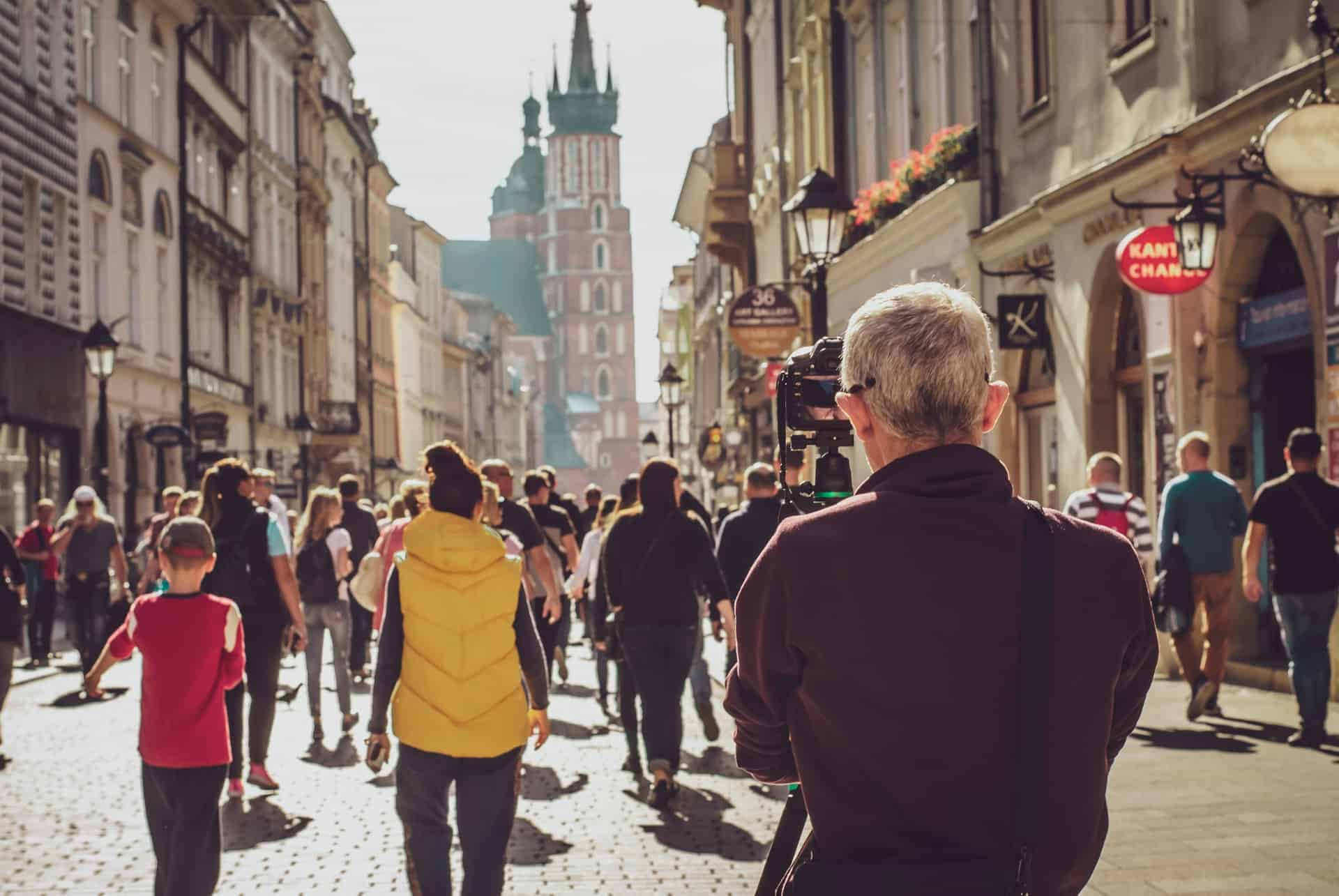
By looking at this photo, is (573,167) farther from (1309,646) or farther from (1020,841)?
(1020,841)

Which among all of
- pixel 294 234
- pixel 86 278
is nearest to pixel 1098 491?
pixel 86 278

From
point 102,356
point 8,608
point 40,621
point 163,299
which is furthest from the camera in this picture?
point 163,299

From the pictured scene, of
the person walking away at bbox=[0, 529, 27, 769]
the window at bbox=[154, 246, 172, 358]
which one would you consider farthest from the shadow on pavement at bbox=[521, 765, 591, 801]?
the window at bbox=[154, 246, 172, 358]

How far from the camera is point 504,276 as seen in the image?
18250cm

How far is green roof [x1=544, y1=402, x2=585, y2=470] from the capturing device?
173500mm

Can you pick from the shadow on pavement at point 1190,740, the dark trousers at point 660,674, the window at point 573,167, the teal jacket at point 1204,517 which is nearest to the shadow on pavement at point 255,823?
the dark trousers at point 660,674

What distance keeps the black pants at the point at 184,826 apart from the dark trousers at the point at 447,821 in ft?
2.24

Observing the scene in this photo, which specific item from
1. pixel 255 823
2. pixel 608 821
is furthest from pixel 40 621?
pixel 608 821

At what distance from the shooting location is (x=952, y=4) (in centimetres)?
2305

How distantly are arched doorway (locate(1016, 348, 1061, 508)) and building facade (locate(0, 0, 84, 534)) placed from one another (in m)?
13.7

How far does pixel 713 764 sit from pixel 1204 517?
3.39 m

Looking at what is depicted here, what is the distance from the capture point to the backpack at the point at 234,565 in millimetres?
10836

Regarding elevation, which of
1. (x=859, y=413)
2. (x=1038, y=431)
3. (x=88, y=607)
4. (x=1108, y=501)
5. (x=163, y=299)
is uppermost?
(x=163, y=299)

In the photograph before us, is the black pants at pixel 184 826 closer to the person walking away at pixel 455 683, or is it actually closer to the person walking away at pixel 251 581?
the person walking away at pixel 455 683
